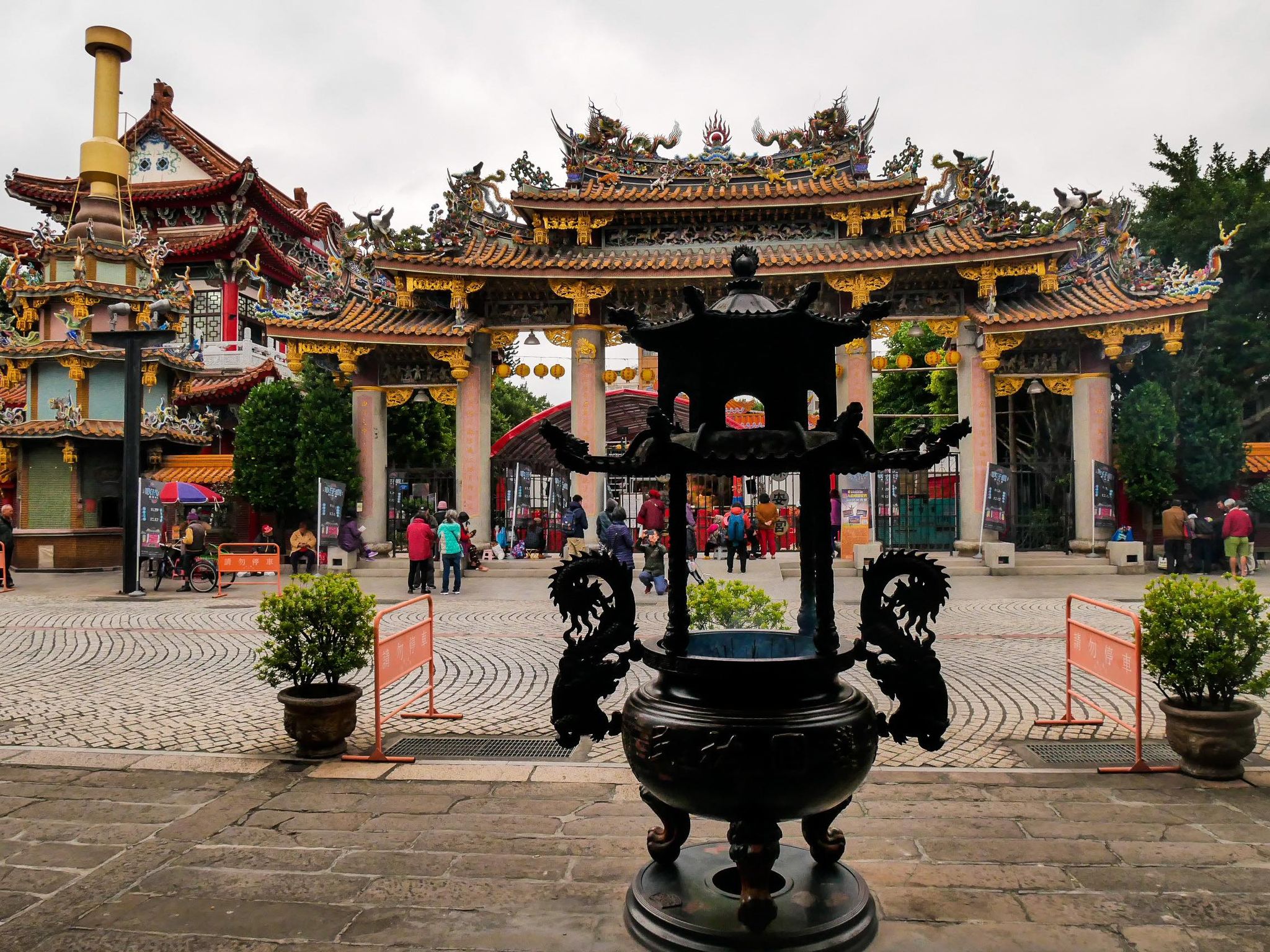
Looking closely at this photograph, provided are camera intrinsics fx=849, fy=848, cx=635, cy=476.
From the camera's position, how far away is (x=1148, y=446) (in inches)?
690

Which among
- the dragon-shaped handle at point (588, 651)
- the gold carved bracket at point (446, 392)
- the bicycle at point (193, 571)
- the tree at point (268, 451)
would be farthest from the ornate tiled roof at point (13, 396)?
the dragon-shaped handle at point (588, 651)

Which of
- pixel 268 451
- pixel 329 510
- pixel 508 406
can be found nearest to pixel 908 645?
pixel 329 510

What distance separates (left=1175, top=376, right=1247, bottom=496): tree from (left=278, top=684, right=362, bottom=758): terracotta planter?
60.0ft

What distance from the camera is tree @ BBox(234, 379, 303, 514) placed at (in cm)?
1970

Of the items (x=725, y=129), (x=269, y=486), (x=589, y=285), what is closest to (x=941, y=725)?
(x=589, y=285)

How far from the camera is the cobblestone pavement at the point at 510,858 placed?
330 cm

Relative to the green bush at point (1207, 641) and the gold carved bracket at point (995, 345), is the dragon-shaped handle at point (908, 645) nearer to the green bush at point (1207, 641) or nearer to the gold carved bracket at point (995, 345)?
the green bush at point (1207, 641)

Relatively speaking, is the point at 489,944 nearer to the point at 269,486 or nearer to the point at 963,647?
the point at 963,647

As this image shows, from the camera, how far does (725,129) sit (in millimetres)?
21250

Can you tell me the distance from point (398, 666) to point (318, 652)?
0.65 metres

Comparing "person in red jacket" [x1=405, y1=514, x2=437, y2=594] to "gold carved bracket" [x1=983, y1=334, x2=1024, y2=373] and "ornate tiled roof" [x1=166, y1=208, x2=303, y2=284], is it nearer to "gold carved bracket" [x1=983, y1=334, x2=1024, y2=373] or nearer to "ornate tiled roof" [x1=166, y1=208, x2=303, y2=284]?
"gold carved bracket" [x1=983, y1=334, x2=1024, y2=373]

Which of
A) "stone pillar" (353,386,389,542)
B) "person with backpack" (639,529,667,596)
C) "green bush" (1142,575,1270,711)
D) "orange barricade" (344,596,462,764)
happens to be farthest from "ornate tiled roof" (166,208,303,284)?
"green bush" (1142,575,1270,711)

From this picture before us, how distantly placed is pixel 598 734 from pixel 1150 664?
361 cm

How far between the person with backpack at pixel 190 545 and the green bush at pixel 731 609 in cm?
1406
